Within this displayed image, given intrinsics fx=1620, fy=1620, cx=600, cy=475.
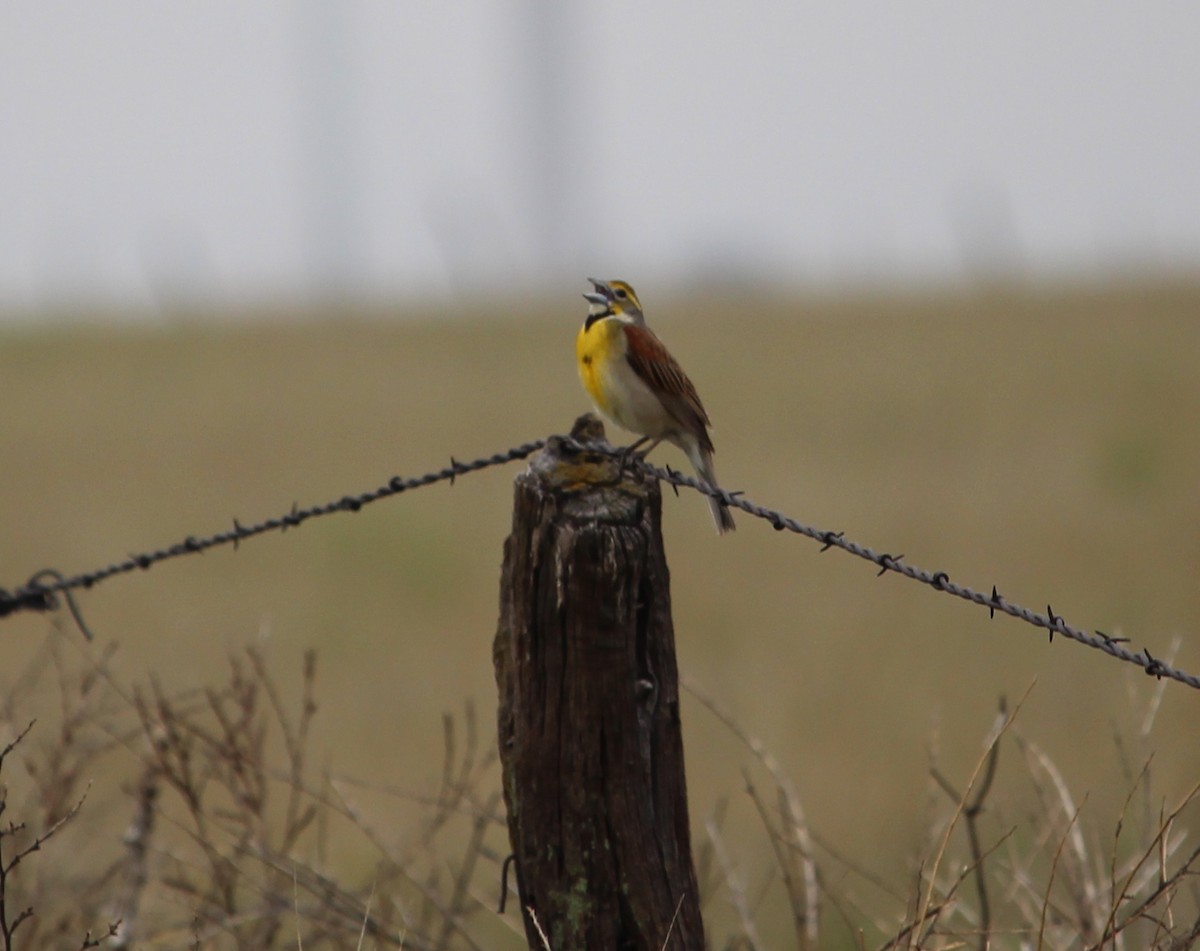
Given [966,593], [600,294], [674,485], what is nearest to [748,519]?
[600,294]

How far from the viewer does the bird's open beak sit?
5698mm

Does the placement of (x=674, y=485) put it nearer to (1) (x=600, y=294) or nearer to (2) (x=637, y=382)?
(2) (x=637, y=382)

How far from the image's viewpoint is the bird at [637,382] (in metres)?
5.56

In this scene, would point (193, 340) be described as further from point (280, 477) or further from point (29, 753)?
point (29, 753)

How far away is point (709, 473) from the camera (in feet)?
20.0

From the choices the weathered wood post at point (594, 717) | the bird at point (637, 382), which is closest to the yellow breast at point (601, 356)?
the bird at point (637, 382)

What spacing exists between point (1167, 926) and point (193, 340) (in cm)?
2443

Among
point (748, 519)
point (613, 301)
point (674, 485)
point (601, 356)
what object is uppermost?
point (613, 301)


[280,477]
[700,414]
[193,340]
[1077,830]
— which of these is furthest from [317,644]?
[193,340]

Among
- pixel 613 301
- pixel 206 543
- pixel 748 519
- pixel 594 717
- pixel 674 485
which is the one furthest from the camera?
pixel 748 519

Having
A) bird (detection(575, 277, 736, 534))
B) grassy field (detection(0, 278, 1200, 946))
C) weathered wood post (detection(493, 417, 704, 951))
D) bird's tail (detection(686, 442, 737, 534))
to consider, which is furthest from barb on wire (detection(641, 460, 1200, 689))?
bird's tail (detection(686, 442, 737, 534))

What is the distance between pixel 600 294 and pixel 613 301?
0.07 meters

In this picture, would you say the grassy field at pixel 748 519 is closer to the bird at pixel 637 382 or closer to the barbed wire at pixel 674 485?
the barbed wire at pixel 674 485

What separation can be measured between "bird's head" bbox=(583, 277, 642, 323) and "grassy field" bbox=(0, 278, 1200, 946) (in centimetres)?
192
